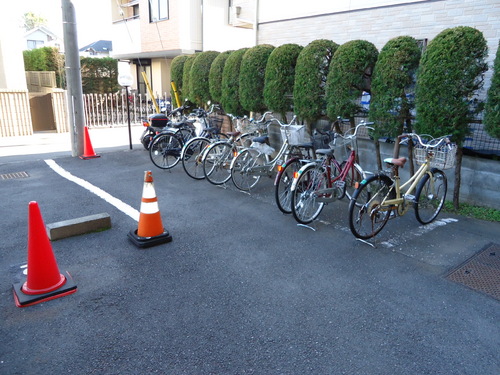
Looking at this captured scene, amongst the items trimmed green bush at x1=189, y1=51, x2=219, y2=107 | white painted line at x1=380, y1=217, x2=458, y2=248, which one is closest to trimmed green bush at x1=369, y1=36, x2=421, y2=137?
white painted line at x1=380, y1=217, x2=458, y2=248

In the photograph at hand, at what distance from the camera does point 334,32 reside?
863 centimetres

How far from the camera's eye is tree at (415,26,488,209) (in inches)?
179

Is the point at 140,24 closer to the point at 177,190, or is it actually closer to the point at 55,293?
the point at 177,190

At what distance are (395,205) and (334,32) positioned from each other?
569cm

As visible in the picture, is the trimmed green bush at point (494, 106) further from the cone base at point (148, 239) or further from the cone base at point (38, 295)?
the cone base at point (38, 295)

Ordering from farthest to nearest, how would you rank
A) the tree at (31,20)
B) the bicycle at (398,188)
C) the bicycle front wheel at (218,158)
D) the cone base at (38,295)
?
the tree at (31,20)
the bicycle front wheel at (218,158)
the bicycle at (398,188)
the cone base at (38,295)

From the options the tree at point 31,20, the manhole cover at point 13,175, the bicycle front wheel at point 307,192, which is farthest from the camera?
the tree at point 31,20

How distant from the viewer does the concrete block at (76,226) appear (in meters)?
4.21

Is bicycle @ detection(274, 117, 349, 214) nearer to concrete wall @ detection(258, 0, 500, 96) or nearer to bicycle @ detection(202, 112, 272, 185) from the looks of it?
bicycle @ detection(202, 112, 272, 185)

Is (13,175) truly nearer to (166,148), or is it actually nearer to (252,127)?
(166,148)

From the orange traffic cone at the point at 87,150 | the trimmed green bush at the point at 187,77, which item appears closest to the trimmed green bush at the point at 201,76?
the trimmed green bush at the point at 187,77

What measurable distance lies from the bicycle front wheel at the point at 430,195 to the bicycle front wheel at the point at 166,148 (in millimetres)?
4479

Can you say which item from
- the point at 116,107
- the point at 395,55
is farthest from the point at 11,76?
the point at 395,55

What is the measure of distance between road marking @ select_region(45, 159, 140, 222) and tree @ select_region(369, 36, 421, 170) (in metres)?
3.69
